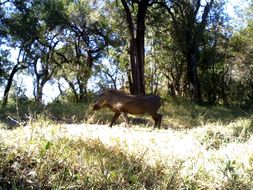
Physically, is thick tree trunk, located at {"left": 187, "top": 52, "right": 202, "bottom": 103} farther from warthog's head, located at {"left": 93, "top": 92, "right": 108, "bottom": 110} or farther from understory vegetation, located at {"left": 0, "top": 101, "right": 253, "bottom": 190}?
understory vegetation, located at {"left": 0, "top": 101, "right": 253, "bottom": 190}

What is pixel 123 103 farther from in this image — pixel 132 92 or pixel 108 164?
pixel 132 92

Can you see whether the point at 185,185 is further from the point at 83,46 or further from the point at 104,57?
the point at 104,57

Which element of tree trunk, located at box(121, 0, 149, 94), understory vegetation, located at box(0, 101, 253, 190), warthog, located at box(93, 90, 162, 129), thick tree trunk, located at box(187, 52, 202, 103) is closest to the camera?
understory vegetation, located at box(0, 101, 253, 190)

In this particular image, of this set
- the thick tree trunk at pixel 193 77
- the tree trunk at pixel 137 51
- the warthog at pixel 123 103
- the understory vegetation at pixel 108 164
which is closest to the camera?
the understory vegetation at pixel 108 164

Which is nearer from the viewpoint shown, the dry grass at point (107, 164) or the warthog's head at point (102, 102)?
the dry grass at point (107, 164)

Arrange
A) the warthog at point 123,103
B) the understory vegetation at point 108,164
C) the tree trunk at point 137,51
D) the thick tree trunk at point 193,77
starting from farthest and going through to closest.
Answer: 1. the thick tree trunk at point 193,77
2. the tree trunk at point 137,51
3. the warthog at point 123,103
4. the understory vegetation at point 108,164

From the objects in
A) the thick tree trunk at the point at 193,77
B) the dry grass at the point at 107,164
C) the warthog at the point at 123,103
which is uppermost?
the thick tree trunk at the point at 193,77

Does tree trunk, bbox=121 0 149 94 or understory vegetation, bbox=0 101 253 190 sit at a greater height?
tree trunk, bbox=121 0 149 94

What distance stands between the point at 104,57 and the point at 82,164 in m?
21.7

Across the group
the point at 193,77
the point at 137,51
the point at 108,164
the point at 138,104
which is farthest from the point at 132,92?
the point at 108,164

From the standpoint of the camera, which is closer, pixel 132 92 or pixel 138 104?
pixel 138 104

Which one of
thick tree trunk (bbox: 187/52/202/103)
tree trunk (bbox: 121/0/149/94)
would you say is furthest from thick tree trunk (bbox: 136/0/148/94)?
thick tree trunk (bbox: 187/52/202/103)

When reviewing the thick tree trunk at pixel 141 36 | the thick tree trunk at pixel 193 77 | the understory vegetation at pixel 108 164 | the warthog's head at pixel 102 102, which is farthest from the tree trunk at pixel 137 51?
the understory vegetation at pixel 108 164

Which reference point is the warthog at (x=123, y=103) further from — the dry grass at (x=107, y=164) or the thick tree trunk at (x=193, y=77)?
the thick tree trunk at (x=193, y=77)
